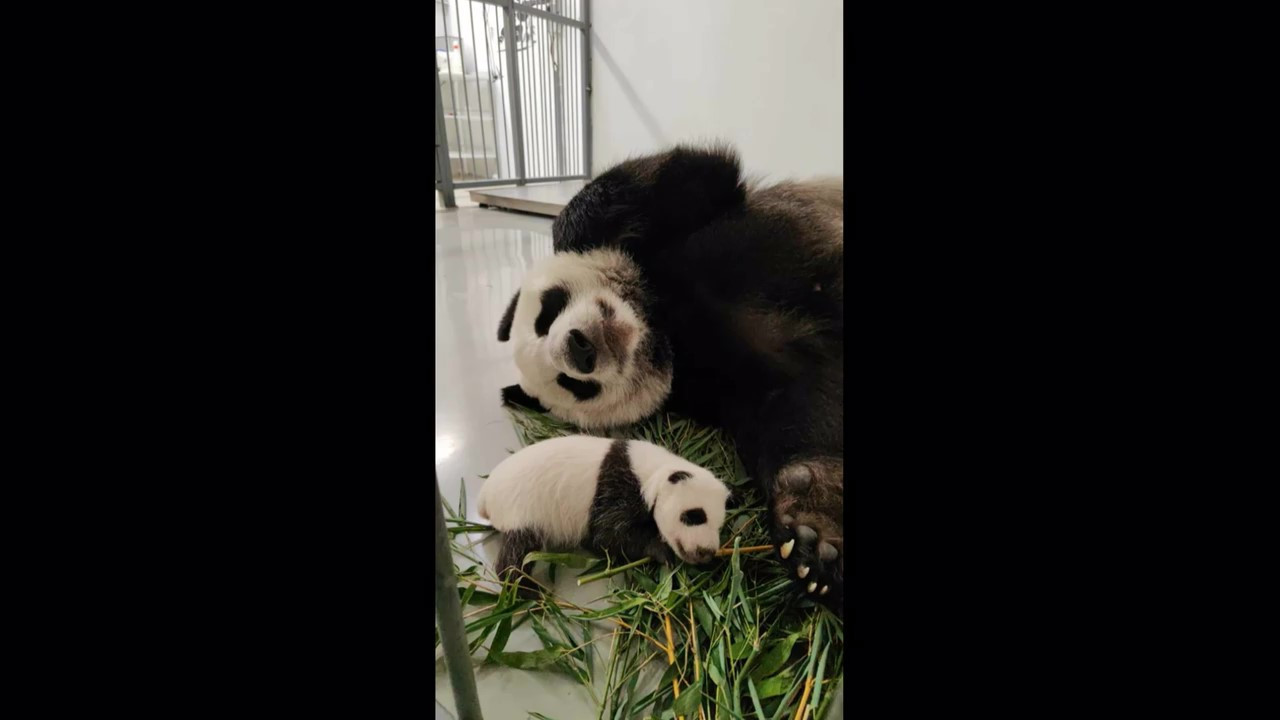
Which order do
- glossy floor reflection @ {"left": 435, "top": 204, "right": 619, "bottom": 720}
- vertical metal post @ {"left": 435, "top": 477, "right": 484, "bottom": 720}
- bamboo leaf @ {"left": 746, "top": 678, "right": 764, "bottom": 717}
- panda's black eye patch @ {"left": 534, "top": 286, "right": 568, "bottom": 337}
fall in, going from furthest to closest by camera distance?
panda's black eye patch @ {"left": 534, "top": 286, "right": 568, "bottom": 337}, glossy floor reflection @ {"left": 435, "top": 204, "right": 619, "bottom": 720}, bamboo leaf @ {"left": 746, "top": 678, "right": 764, "bottom": 717}, vertical metal post @ {"left": 435, "top": 477, "right": 484, "bottom": 720}

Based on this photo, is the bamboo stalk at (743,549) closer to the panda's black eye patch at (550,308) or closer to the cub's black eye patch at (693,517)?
the cub's black eye patch at (693,517)

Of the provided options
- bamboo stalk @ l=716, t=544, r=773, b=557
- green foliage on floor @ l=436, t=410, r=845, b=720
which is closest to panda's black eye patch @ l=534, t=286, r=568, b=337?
green foliage on floor @ l=436, t=410, r=845, b=720

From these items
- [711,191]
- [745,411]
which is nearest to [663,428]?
[745,411]

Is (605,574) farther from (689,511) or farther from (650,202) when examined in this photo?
(650,202)

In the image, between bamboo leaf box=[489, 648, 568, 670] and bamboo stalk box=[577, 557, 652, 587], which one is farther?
bamboo stalk box=[577, 557, 652, 587]

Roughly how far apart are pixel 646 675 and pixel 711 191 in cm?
76

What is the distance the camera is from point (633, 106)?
104cm

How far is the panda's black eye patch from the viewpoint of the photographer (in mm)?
1114

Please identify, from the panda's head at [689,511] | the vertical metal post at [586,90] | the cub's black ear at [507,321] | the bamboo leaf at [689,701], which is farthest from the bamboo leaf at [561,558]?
the vertical metal post at [586,90]

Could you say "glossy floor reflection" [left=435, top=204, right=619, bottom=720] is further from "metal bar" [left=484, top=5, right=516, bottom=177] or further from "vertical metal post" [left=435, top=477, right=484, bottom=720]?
"vertical metal post" [left=435, top=477, right=484, bottom=720]

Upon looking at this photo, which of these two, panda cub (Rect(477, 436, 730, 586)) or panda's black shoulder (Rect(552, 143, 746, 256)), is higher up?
panda's black shoulder (Rect(552, 143, 746, 256))

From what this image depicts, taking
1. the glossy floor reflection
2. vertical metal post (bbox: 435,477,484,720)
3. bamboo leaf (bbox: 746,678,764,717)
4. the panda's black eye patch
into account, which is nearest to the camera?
vertical metal post (bbox: 435,477,484,720)

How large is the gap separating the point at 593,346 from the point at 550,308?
0.45 feet

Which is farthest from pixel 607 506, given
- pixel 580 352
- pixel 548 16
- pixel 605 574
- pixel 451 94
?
pixel 548 16
